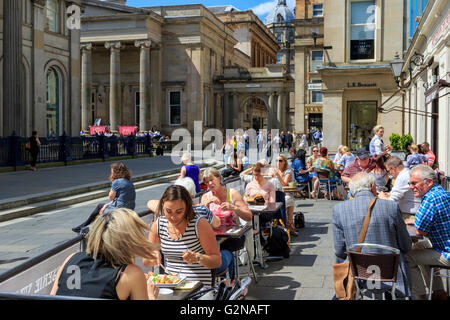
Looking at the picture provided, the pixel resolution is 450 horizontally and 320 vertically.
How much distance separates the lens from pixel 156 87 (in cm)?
5247

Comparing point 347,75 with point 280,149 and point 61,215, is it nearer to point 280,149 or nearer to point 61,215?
point 61,215

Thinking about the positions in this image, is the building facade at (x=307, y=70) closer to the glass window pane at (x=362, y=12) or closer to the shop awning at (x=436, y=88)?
the glass window pane at (x=362, y=12)

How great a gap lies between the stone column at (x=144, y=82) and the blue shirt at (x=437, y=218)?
4659 cm

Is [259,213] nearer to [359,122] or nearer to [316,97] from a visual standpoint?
[359,122]

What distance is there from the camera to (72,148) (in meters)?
25.6

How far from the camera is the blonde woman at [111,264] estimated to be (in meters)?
3.32

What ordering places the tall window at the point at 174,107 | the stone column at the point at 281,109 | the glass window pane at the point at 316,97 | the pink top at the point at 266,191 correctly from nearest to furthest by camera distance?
the pink top at the point at 266,191 < the glass window pane at the point at 316,97 < the tall window at the point at 174,107 < the stone column at the point at 281,109

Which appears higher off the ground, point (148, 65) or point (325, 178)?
point (148, 65)

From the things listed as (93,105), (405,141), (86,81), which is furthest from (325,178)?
(93,105)

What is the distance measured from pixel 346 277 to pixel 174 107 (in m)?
49.3

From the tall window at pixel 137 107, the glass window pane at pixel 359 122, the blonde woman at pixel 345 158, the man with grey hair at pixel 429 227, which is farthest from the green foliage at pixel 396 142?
the tall window at pixel 137 107

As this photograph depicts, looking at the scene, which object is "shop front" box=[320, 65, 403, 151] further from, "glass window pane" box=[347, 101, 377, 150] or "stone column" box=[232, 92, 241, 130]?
"stone column" box=[232, 92, 241, 130]

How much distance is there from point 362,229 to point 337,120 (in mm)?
18077

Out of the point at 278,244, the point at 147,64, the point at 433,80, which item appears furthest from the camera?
the point at 147,64
